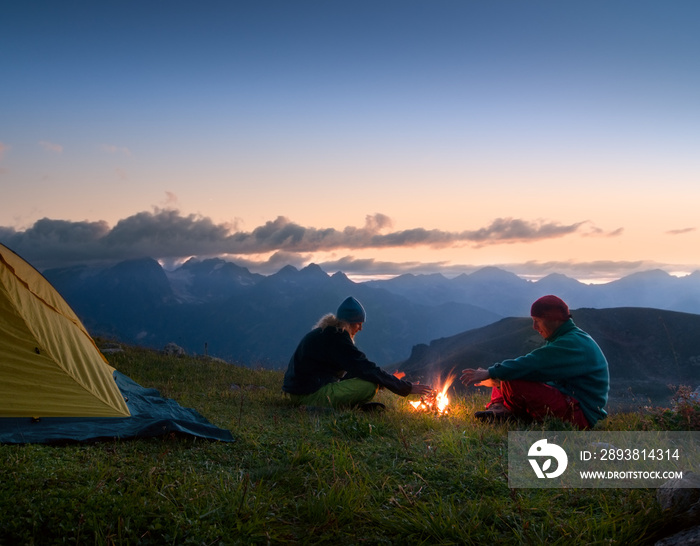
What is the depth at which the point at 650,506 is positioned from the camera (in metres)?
4.07

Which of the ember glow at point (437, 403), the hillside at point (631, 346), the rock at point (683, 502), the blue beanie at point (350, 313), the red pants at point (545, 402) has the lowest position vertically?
the hillside at point (631, 346)

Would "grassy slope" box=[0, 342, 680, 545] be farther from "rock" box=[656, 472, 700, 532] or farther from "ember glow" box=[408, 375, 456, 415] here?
"ember glow" box=[408, 375, 456, 415]

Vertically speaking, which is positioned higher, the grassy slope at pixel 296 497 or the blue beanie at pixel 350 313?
the blue beanie at pixel 350 313

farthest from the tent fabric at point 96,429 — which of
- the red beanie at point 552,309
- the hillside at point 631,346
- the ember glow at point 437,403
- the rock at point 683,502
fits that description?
the hillside at point 631,346

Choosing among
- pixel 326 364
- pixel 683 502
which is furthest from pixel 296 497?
pixel 326 364

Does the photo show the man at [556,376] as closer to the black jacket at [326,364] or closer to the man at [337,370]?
the man at [337,370]

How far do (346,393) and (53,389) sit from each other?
4.88 m

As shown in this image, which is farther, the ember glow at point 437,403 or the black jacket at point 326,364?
the black jacket at point 326,364

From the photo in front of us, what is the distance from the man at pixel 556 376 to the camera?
7461 mm

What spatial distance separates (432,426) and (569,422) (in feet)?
6.93

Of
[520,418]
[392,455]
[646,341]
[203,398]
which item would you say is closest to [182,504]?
[392,455]

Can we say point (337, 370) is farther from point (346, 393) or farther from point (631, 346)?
point (631, 346)

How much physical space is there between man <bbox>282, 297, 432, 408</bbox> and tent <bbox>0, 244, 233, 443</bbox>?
254 centimetres

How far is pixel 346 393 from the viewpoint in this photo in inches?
368
